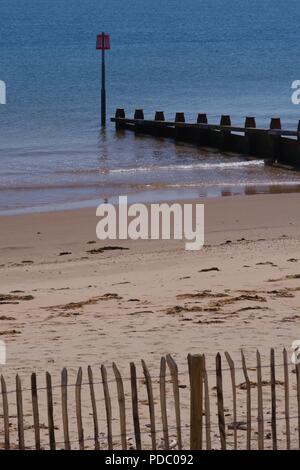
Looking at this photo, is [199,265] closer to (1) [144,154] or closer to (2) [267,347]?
(2) [267,347]

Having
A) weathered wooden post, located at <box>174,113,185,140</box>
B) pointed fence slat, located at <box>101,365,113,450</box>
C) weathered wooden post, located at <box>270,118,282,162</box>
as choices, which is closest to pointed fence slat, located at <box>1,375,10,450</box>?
pointed fence slat, located at <box>101,365,113,450</box>

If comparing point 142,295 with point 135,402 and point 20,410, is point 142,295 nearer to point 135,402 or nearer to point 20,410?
point 135,402

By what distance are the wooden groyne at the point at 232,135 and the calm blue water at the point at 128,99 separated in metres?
0.62

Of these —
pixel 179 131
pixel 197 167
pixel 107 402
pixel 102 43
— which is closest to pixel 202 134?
pixel 179 131

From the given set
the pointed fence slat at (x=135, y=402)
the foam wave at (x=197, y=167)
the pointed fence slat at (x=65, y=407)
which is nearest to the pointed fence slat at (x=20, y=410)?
the pointed fence slat at (x=65, y=407)

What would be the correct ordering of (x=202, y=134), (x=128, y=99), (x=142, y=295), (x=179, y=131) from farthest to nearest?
(x=128, y=99), (x=179, y=131), (x=202, y=134), (x=142, y=295)

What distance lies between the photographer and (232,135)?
1321 inches

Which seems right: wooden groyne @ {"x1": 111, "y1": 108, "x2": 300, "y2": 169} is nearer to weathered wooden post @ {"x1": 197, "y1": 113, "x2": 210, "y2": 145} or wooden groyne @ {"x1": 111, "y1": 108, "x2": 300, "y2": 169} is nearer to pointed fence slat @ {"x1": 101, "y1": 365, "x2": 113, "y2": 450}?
weathered wooden post @ {"x1": 197, "y1": 113, "x2": 210, "y2": 145}

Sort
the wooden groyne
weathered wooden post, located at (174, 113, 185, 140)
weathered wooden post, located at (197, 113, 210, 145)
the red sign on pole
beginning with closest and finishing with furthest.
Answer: the wooden groyne, weathered wooden post, located at (197, 113, 210, 145), weathered wooden post, located at (174, 113, 185, 140), the red sign on pole

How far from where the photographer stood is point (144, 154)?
34750 mm

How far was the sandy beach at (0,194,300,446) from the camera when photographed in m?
11.0

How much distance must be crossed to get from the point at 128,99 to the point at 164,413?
2001 inches
